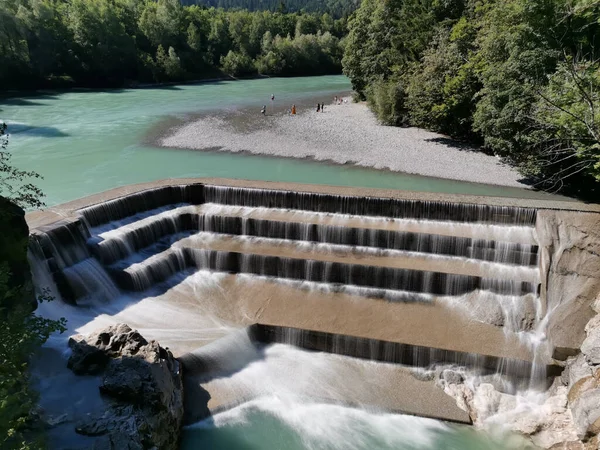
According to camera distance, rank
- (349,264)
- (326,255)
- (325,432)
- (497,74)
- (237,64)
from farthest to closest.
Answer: (237,64), (497,74), (326,255), (349,264), (325,432)

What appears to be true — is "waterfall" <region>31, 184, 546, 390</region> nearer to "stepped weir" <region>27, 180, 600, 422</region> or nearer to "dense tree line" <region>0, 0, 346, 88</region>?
"stepped weir" <region>27, 180, 600, 422</region>

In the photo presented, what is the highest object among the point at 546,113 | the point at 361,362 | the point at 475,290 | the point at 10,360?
the point at 546,113

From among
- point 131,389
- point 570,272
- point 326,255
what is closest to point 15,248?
point 131,389

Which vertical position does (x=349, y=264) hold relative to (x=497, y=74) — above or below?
below

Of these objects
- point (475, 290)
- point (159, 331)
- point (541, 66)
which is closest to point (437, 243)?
point (475, 290)

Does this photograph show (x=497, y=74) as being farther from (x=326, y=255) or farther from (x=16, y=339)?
(x=16, y=339)

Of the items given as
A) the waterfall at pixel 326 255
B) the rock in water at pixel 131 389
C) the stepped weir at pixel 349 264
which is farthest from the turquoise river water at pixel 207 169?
the waterfall at pixel 326 255

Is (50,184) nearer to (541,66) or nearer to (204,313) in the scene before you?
(204,313)
